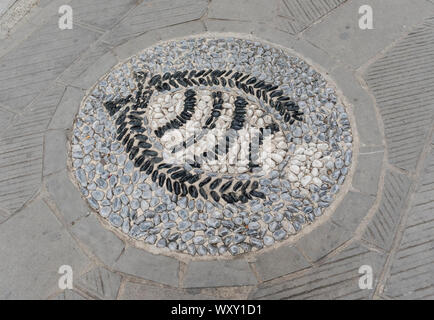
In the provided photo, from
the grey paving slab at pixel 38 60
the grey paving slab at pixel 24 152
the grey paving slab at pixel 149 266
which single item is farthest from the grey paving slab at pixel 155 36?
the grey paving slab at pixel 149 266

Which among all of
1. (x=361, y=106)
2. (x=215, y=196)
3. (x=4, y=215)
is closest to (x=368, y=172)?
(x=361, y=106)

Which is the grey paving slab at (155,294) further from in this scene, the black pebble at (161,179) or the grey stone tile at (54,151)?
the grey stone tile at (54,151)

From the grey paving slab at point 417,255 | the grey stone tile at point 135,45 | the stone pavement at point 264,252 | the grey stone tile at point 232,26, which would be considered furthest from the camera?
the grey stone tile at point 232,26

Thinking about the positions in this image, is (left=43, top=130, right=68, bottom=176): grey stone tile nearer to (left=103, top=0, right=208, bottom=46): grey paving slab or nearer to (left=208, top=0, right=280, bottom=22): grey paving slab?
(left=103, top=0, right=208, bottom=46): grey paving slab

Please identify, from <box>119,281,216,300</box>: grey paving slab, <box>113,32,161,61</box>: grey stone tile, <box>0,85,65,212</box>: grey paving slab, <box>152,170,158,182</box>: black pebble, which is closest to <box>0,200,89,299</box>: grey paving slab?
<box>0,85,65,212</box>: grey paving slab

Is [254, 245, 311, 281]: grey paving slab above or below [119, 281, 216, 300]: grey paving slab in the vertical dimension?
above

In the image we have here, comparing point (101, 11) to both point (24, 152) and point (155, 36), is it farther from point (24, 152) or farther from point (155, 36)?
point (24, 152)
